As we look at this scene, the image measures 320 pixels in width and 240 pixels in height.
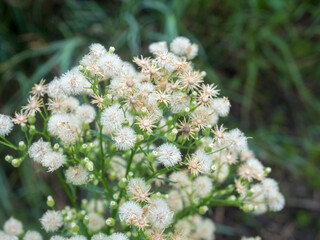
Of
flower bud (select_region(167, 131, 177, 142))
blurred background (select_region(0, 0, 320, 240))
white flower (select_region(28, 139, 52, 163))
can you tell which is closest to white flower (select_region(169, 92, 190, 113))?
flower bud (select_region(167, 131, 177, 142))

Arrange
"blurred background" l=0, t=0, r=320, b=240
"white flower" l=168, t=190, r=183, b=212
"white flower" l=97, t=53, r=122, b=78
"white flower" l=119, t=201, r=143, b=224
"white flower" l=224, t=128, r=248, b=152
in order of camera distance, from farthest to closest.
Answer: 1. "blurred background" l=0, t=0, r=320, b=240
2. "white flower" l=168, t=190, r=183, b=212
3. "white flower" l=224, t=128, r=248, b=152
4. "white flower" l=97, t=53, r=122, b=78
5. "white flower" l=119, t=201, r=143, b=224

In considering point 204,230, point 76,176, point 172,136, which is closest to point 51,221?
point 76,176

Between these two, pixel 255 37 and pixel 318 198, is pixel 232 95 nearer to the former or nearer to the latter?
pixel 255 37

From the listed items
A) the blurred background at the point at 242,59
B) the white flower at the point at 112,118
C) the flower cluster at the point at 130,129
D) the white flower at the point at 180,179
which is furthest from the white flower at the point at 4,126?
the blurred background at the point at 242,59

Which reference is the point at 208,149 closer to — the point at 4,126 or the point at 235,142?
the point at 235,142

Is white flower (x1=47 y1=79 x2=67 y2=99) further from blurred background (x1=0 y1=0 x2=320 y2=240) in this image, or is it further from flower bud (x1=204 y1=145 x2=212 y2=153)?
blurred background (x1=0 y1=0 x2=320 y2=240)

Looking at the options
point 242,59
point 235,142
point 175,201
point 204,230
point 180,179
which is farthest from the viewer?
point 242,59
